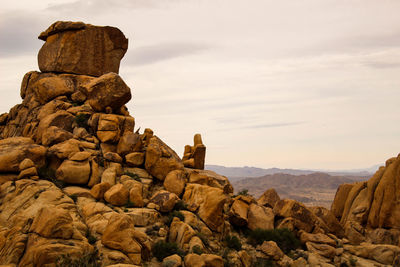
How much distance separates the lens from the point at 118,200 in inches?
1169

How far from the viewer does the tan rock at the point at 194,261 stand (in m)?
24.8

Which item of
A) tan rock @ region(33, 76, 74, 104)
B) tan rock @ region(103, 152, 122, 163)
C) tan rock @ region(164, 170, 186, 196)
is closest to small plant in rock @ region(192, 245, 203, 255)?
tan rock @ region(164, 170, 186, 196)

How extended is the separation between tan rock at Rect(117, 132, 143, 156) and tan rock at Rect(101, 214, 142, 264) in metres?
13.8

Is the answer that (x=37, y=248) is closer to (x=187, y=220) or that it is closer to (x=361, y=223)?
(x=187, y=220)

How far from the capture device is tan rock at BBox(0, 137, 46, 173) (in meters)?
29.3

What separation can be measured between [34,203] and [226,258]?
17.0 metres

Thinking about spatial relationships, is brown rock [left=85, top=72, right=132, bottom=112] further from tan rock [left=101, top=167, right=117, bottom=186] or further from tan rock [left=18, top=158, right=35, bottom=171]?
tan rock [left=18, top=158, right=35, bottom=171]

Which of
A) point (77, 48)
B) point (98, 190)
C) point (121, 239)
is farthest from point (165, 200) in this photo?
point (77, 48)

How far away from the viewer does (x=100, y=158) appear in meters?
34.4

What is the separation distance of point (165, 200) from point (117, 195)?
456 cm

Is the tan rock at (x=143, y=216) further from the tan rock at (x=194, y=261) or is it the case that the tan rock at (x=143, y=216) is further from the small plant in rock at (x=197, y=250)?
the tan rock at (x=194, y=261)

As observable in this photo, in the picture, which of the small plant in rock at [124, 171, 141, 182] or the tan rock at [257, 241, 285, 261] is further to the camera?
the small plant in rock at [124, 171, 141, 182]

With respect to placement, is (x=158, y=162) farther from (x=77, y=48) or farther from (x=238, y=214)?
(x=77, y=48)

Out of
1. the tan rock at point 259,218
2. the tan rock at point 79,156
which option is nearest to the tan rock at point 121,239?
the tan rock at point 79,156
